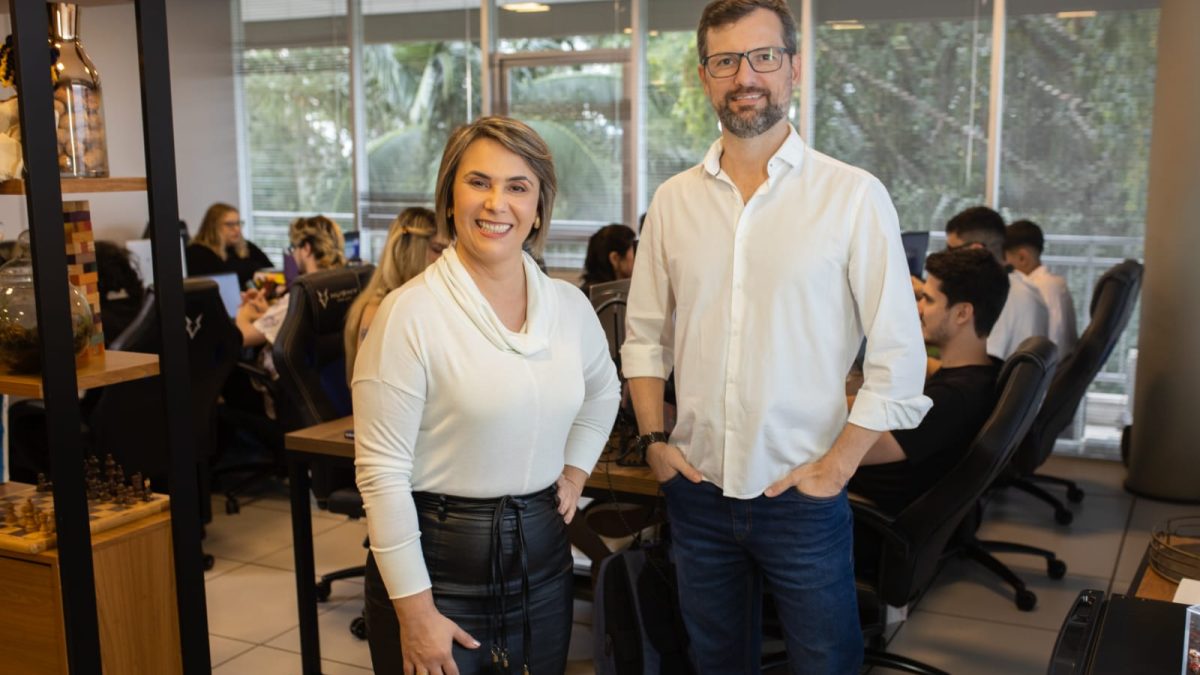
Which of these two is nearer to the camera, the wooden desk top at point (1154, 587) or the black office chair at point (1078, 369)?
the wooden desk top at point (1154, 587)

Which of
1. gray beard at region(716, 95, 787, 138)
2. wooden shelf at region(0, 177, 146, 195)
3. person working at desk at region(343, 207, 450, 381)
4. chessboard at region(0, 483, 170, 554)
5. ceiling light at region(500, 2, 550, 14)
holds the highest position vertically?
ceiling light at region(500, 2, 550, 14)

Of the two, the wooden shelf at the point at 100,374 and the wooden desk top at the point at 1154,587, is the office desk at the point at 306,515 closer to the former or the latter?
the wooden shelf at the point at 100,374

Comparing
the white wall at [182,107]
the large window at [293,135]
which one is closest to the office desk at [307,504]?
the white wall at [182,107]

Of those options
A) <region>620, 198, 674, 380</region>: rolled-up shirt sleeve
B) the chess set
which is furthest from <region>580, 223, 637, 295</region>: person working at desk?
the chess set

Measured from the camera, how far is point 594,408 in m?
2.04

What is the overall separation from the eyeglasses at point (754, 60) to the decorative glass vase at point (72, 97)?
1131 millimetres

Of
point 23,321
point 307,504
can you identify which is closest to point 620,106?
point 307,504

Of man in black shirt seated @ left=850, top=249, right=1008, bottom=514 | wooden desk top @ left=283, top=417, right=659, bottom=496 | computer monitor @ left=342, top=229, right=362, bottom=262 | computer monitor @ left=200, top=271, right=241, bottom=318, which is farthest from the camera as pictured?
computer monitor @ left=342, top=229, right=362, bottom=262

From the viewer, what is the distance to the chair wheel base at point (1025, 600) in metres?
3.75

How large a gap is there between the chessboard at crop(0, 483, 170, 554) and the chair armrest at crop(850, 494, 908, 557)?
159 cm

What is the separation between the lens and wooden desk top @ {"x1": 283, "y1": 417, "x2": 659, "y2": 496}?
2666mm

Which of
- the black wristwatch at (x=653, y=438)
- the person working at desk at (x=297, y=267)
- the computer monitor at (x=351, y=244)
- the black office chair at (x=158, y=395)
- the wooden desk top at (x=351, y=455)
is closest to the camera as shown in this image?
the black wristwatch at (x=653, y=438)

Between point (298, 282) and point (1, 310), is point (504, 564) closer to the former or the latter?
point (1, 310)

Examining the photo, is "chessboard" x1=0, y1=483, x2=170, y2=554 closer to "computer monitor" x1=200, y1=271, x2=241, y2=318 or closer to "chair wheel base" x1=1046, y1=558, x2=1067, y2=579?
"chair wheel base" x1=1046, y1=558, x2=1067, y2=579
